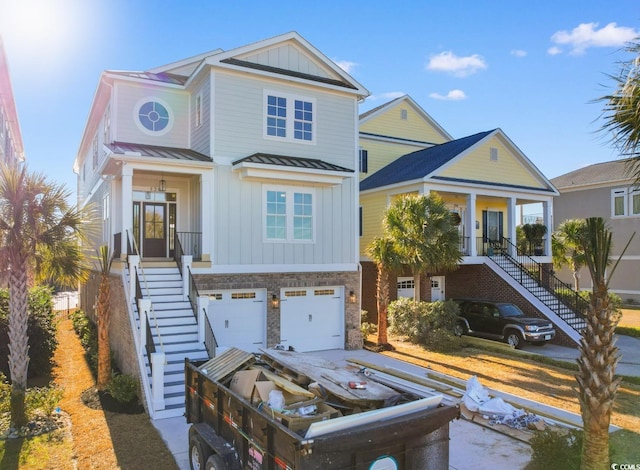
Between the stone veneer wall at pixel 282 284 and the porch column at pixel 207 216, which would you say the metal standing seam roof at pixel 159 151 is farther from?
the stone veneer wall at pixel 282 284

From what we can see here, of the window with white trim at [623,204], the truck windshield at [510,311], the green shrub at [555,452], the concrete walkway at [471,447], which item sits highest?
the window with white trim at [623,204]

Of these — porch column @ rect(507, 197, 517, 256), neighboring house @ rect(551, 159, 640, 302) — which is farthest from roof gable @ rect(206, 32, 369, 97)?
neighboring house @ rect(551, 159, 640, 302)

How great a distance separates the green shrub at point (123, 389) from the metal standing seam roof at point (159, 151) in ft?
20.4

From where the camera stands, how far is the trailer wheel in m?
5.79

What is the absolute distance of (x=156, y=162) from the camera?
13.7 metres

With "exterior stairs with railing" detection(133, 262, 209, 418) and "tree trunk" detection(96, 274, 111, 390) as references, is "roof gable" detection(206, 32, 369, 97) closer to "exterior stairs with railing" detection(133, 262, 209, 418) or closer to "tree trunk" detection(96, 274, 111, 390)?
"exterior stairs with railing" detection(133, 262, 209, 418)

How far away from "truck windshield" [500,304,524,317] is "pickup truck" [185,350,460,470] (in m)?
11.8

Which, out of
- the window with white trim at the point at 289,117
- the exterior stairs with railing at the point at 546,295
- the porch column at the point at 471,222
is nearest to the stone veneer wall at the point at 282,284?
the window with white trim at the point at 289,117

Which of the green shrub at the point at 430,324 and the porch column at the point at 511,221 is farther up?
the porch column at the point at 511,221

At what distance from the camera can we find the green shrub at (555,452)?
21.5 ft

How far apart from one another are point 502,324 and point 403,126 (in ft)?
40.9

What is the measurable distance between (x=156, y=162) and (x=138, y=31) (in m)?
3.51

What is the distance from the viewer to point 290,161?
50.8ft

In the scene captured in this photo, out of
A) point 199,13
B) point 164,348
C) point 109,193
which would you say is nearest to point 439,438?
point 164,348
